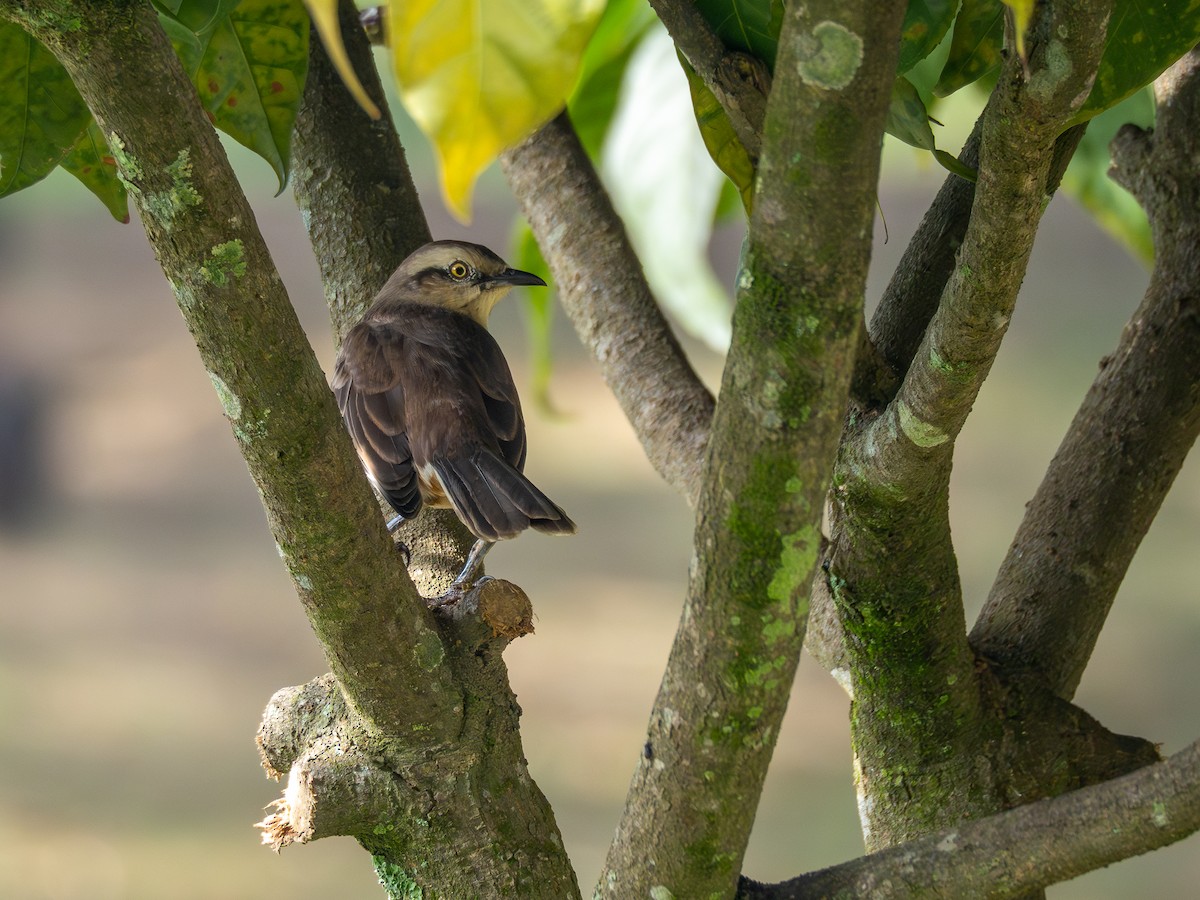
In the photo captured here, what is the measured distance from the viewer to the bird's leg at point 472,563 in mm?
1306

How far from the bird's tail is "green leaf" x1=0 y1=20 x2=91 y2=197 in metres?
0.60

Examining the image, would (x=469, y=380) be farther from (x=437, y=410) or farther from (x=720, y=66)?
(x=720, y=66)

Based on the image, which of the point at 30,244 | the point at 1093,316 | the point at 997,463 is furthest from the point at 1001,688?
the point at 30,244

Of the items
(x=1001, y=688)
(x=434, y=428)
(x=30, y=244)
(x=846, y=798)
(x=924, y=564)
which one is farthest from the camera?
(x=30, y=244)

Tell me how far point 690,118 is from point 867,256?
2.43 feet

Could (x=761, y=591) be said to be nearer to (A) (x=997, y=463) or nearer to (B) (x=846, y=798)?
(B) (x=846, y=798)

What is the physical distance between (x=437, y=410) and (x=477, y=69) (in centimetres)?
123

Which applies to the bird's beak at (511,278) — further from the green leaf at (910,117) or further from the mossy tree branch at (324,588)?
the green leaf at (910,117)

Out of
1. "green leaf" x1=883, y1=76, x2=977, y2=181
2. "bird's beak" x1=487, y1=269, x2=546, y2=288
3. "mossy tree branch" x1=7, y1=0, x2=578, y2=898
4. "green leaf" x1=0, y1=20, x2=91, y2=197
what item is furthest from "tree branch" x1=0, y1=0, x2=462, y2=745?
"bird's beak" x1=487, y1=269, x2=546, y2=288

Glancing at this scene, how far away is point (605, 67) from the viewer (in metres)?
1.59

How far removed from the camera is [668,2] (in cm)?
81

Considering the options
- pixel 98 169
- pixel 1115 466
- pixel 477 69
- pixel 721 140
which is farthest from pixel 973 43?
pixel 98 169

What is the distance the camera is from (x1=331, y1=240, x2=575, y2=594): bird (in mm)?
1456

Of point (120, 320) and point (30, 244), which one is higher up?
point (30, 244)
